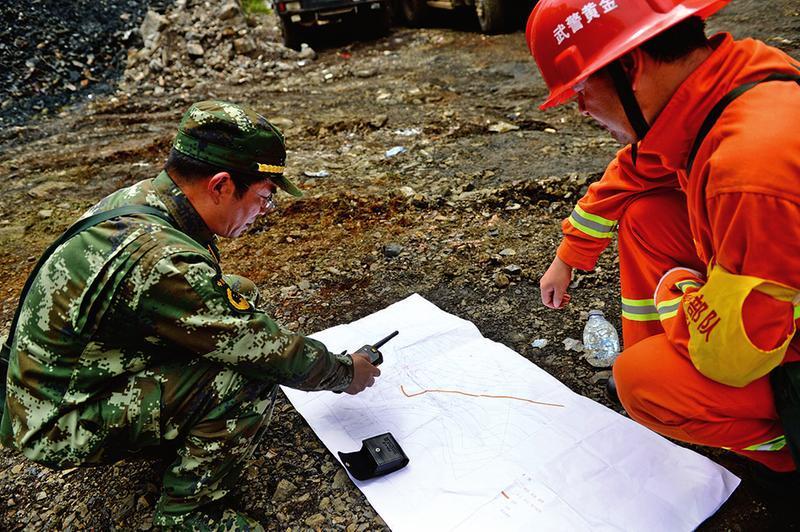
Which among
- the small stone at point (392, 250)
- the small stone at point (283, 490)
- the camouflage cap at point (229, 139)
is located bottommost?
the small stone at point (392, 250)

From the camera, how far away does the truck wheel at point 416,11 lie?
9125 mm

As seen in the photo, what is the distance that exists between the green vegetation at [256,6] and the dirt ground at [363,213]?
190 inches

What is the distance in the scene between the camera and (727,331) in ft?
3.79

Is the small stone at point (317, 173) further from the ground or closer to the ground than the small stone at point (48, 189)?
closer to the ground

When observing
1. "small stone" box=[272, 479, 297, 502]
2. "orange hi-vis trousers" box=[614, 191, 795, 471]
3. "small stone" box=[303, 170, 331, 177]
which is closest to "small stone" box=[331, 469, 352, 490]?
"small stone" box=[272, 479, 297, 502]

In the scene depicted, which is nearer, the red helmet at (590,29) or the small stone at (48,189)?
the red helmet at (590,29)

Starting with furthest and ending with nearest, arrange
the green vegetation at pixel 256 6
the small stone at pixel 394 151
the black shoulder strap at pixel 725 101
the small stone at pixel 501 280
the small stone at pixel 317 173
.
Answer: the green vegetation at pixel 256 6, the small stone at pixel 394 151, the small stone at pixel 317 173, the small stone at pixel 501 280, the black shoulder strap at pixel 725 101

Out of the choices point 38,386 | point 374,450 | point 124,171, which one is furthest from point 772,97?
point 124,171

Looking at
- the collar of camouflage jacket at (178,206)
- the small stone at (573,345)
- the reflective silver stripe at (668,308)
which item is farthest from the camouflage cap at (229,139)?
the small stone at (573,345)

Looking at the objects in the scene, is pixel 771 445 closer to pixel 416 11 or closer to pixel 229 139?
pixel 229 139

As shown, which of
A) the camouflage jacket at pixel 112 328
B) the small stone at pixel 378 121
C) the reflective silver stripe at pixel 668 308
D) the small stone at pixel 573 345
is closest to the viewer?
the camouflage jacket at pixel 112 328

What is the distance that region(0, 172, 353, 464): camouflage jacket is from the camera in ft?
4.25

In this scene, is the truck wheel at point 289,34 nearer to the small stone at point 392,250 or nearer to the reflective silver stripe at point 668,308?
the small stone at point 392,250

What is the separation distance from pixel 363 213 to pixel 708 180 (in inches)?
93.3
